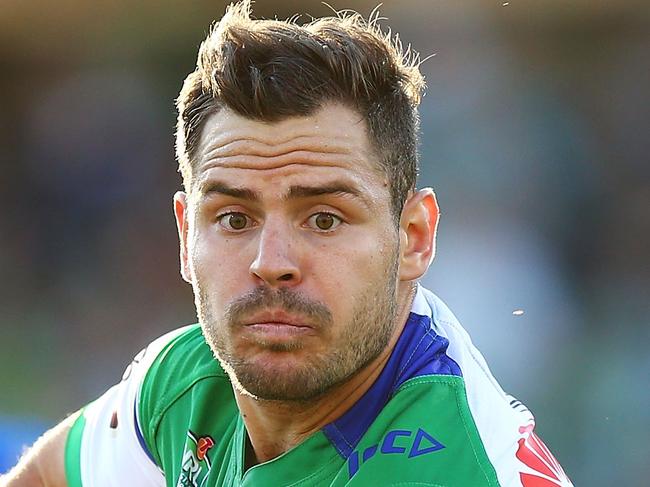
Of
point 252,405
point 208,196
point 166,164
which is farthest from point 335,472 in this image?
point 166,164

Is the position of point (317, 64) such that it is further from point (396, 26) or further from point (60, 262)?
point (60, 262)

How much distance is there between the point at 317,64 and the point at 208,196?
358 mm

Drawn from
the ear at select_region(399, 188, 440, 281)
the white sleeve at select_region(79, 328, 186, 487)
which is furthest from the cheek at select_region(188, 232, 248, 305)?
the white sleeve at select_region(79, 328, 186, 487)

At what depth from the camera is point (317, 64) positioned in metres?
2.10

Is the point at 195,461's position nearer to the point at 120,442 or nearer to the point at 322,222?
the point at 120,442

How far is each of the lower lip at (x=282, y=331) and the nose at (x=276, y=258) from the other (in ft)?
0.26

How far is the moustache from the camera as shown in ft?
6.40

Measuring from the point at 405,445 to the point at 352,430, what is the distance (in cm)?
20

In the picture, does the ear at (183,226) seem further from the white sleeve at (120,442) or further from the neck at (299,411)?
the white sleeve at (120,442)

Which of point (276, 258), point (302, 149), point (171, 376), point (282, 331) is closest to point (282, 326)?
point (282, 331)

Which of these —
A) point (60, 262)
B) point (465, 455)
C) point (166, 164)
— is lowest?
point (465, 455)

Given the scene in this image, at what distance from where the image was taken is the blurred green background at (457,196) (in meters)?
5.64

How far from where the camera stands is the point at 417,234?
2.24m

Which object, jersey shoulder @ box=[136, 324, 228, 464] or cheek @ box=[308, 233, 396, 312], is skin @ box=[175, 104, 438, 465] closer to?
cheek @ box=[308, 233, 396, 312]
